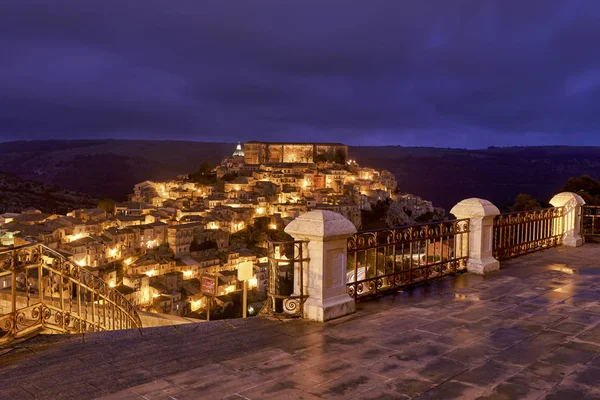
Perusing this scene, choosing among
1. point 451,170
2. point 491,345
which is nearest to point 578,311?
point 491,345

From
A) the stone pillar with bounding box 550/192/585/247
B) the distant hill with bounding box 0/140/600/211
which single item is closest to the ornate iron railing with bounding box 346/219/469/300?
the stone pillar with bounding box 550/192/585/247

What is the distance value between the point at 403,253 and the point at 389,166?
149158mm

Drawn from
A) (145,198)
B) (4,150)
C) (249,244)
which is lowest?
(249,244)

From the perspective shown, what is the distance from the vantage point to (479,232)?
29.6 ft

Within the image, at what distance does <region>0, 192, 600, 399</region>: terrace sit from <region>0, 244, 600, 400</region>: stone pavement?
0.02 m

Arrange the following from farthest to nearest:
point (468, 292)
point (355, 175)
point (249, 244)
A: point (355, 175) → point (249, 244) → point (468, 292)

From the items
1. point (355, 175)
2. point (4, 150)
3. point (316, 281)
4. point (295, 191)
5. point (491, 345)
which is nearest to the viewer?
point (491, 345)

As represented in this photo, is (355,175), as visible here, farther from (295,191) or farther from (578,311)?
(578,311)

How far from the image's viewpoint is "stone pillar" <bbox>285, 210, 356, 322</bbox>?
602cm

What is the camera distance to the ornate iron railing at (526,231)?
9984mm

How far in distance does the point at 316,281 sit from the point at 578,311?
3.42 m

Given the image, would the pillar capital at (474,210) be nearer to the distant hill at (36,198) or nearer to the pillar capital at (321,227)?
the pillar capital at (321,227)

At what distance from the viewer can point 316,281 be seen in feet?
20.0

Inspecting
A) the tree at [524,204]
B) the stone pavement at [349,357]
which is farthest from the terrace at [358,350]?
the tree at [524,204]
